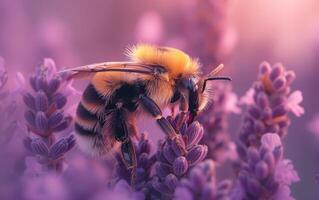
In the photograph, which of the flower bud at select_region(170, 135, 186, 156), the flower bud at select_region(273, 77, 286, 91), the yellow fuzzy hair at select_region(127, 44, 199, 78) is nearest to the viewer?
the flower bud at select_region(170, 135, 186, 156)

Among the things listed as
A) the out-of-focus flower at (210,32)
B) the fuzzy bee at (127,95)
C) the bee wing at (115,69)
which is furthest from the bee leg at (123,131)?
the out-of-focus flower at (210,32)

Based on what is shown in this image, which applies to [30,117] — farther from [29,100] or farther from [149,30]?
[149,30]

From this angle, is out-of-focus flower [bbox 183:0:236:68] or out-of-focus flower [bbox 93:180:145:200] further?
out-of-focus flower [bbox 183:0:236:68]

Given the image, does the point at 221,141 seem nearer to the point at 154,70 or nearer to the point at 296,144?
the point at 154,70

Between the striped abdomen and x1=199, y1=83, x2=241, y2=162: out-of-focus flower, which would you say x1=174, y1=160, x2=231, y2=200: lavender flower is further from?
x1=199, y1=83, x2=241, y2=162: out-of-focus flower

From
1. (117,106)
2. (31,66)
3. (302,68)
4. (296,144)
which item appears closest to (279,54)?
(302,68)

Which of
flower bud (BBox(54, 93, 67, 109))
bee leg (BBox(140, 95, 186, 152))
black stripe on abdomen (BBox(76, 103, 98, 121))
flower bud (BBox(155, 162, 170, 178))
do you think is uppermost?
flower bud (BBox(54, 93, 67, 109))

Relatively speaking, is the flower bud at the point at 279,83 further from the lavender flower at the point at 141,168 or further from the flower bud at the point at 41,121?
the flower bud at the point at 41,121

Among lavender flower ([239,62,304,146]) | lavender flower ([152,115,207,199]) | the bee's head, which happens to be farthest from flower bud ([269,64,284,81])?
lavender flower ([152,115,207,199])
